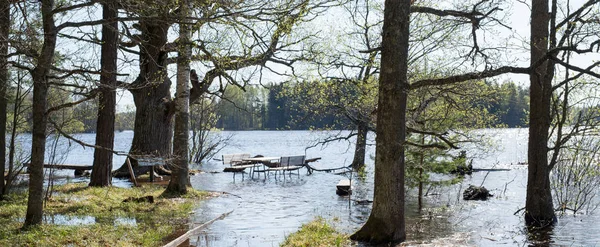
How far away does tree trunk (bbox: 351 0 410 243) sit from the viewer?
936cm

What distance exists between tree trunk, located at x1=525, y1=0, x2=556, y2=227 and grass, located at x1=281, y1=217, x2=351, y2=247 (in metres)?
4.65

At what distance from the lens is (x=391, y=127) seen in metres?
9.38

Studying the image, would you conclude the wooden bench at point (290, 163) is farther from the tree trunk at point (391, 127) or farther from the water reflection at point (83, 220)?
the tree trunk at point (391, 127)

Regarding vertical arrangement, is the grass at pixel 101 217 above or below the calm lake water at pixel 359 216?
above

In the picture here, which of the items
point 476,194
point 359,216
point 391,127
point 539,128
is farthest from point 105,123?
point 476,194

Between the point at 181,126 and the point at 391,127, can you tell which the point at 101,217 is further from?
the point at 391,127

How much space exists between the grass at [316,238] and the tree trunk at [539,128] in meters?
4.65

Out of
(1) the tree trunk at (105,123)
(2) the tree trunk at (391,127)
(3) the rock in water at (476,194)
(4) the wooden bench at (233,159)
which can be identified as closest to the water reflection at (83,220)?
(2) the tree trunk at (391,127)

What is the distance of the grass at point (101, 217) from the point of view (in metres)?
8.33

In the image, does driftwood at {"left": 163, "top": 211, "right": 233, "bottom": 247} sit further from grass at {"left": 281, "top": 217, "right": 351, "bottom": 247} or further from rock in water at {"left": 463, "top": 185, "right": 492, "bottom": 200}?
rock in water at {"left": 463, "top": 185, "right": 492, "bottom": 200}

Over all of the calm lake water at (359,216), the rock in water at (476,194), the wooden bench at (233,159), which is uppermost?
the wooden bench at (233,159)

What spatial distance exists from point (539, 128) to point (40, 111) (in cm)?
948

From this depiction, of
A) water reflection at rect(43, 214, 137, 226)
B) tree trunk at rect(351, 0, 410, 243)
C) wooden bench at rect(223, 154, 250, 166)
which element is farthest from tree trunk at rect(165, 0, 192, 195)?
wooden bench at rect(223, 154, 250, 166)

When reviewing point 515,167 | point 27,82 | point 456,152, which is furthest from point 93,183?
point 515,167
